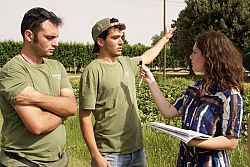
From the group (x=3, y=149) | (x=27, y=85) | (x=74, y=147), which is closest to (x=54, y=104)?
(x=27, y=85)

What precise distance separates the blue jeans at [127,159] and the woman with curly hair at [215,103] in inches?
24.1

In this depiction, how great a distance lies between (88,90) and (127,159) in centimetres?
66

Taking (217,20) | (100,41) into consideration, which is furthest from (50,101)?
(217,20)

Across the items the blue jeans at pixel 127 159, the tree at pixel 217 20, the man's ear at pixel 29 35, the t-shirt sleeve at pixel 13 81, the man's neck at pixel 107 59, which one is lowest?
the blue jeans at pixel 127 159

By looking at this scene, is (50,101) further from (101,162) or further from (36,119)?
(101,162)

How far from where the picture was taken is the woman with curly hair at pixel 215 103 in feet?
8.84

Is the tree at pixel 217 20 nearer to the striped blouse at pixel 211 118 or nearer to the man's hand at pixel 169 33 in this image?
the man's hand at pixel 169 33

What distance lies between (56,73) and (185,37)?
33.0 m

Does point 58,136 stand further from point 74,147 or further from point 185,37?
point 185,37

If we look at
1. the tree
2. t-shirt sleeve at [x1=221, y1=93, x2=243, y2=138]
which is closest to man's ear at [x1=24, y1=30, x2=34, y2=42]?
t-shirt sleeve at [x1=221, y1=93, x2=243, y2=138]

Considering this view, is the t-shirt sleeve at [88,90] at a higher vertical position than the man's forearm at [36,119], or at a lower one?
higher

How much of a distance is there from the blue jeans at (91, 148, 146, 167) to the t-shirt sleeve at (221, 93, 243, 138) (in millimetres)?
961

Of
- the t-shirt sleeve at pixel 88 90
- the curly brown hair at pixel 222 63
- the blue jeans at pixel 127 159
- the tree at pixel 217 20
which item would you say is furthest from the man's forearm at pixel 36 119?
the tree at pixel 217 20

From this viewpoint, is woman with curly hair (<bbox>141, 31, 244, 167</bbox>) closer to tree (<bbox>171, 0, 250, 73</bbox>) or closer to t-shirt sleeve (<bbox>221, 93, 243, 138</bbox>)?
t-shirt sleeve (<bbox>221, 93, 243, 138</bbox>)
